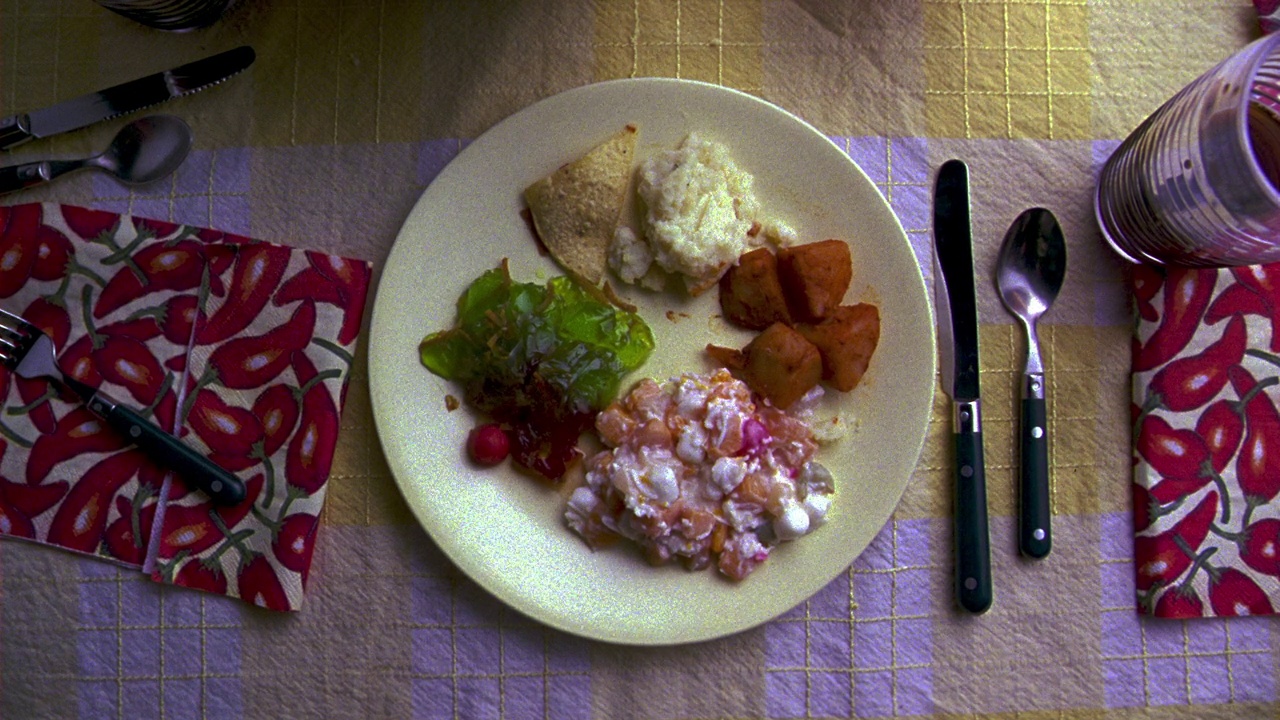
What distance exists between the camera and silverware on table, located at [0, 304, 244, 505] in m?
1.13

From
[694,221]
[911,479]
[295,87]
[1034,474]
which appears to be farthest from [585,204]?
[1034,474]

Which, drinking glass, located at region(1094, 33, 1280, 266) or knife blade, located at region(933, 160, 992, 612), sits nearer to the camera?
drinking glass, located at region(1094, 33, 1280, 266)

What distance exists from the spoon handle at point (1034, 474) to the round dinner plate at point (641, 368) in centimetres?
16

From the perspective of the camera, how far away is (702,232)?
3.66ft

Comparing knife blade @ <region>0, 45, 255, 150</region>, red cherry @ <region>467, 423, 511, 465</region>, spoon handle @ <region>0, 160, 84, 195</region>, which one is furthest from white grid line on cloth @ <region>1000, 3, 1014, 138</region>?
spoon handle @ <region>0, 160, 84, 195</region>

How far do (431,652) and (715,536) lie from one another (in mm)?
429

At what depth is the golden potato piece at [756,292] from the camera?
1.15 meters

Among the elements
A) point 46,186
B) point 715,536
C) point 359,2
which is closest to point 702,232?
point 715,536

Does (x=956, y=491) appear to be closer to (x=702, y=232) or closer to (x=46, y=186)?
(x=702, y=232)

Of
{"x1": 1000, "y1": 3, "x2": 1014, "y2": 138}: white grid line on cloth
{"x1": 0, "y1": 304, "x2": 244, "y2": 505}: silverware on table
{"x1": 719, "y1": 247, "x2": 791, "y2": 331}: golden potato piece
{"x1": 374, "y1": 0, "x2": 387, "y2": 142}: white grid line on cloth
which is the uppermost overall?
{"x1": 1000, "y1": 3, "x2": 1014, "y2": 138}: white grid line on cloth

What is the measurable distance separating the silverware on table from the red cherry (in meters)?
0.32

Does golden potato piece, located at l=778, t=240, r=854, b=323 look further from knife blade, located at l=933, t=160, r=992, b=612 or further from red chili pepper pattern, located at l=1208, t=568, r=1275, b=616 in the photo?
red chili pepper pattern, located at l=1208, t=568, r=1275, b=616

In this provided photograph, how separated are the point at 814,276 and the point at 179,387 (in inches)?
35.1

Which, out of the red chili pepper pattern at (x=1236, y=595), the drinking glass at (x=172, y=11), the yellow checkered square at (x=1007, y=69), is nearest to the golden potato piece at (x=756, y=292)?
the yellow checkered square at (x=1007, y=69)
